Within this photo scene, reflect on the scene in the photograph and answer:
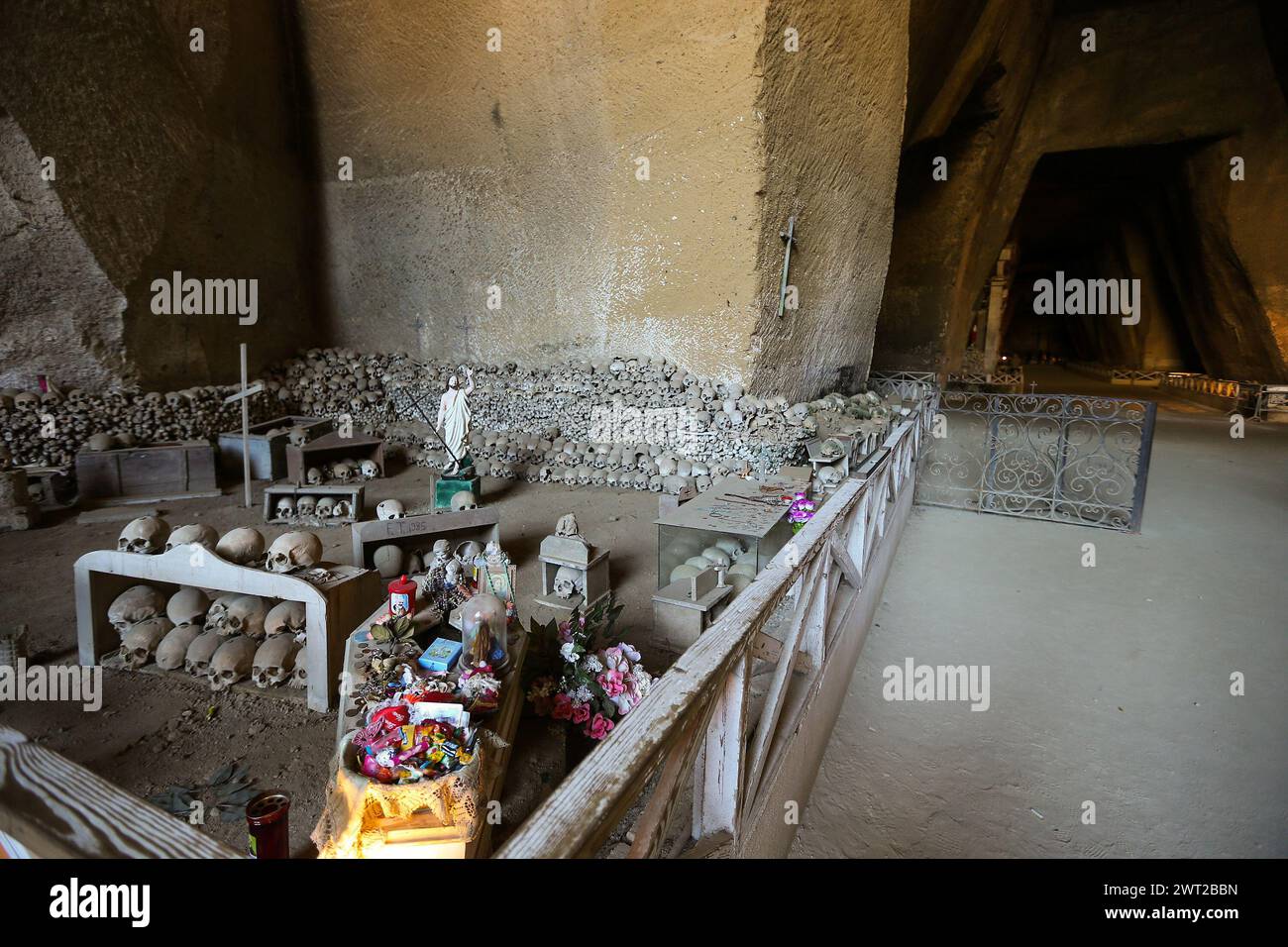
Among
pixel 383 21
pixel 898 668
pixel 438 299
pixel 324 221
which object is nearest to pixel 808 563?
pixel 898 668

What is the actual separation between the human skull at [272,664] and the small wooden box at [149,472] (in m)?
5.64

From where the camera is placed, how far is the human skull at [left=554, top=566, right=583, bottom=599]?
5059mm

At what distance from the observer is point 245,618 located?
412 cm

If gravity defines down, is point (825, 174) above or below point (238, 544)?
above

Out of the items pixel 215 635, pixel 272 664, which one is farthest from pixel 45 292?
pixel 272 664

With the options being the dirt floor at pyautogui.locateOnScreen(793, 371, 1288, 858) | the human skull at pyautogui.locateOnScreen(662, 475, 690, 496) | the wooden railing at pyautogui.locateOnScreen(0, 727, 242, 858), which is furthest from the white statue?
the wooden railing at pyautogui.locateOnScreen(0, 727, 242, 858)

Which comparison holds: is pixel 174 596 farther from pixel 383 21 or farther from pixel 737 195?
pixel 383 21

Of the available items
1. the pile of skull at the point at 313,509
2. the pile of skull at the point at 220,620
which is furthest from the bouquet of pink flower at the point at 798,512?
the pile of skull at the point at 313,509

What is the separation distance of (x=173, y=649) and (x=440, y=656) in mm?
2372

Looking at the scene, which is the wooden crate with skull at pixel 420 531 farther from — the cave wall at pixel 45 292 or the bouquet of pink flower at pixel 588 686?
the cave wall at pixel 45 292

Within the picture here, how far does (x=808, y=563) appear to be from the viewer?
9.43ft

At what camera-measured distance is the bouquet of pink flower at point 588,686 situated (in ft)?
11.3

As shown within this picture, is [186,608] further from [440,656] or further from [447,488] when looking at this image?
[447,488]

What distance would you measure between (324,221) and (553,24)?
602cm
